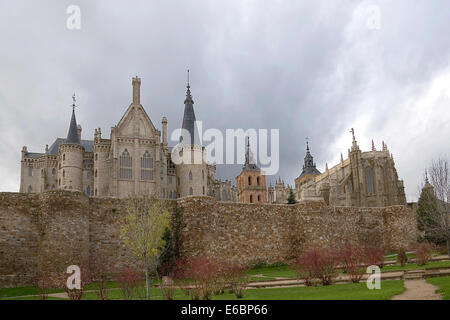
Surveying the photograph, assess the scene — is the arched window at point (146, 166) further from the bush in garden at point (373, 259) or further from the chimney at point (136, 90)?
the bush in garden at point (373, 259)

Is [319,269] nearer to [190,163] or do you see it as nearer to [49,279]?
[49,279]

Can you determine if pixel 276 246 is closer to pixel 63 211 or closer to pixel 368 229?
pixel 368 229

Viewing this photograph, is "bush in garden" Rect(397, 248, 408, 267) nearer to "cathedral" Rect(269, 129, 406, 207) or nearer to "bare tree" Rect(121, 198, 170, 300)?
"bare tree" Rect(121, 198, 170, 300)

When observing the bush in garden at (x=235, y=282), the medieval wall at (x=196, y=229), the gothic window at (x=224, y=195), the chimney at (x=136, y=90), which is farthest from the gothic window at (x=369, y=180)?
the bush in garden at (x=235, y=282)

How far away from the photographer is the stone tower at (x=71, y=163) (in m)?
67.8

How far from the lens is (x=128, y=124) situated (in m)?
69.2

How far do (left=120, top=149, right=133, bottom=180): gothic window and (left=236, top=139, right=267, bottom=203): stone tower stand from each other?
94.2 ft

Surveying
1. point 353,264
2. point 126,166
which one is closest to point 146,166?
point 126,166

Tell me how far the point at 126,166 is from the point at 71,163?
8.44 meters

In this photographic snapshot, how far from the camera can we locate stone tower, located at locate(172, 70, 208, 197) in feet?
237

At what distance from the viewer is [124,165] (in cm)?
6775

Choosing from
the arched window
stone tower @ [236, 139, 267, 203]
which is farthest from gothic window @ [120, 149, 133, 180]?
stone tower @ [236, 139, 267, 203]
